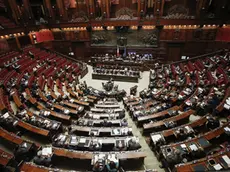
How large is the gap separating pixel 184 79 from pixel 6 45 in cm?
1516

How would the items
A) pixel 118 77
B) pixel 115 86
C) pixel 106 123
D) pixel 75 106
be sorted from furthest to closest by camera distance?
pixel 118 77
pixel 115 86
pixel 75 106
pixel 106 123

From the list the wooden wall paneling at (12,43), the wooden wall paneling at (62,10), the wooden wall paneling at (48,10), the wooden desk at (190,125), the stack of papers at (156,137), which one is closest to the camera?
the stack of papers at (156,137)

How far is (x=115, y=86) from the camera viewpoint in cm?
1141

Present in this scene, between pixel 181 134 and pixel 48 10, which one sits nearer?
pixel 181 134

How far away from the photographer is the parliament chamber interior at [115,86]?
4.72 metres

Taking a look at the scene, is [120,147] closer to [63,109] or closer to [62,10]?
[63,109]

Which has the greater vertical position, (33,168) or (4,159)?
(4,159)

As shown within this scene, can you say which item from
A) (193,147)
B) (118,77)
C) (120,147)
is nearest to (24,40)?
(118,77)

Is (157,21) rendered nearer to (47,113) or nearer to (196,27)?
(196,27)

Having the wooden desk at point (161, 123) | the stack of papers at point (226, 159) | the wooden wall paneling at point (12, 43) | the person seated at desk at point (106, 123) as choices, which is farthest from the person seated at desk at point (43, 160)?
the wooden wall paneling at point (12, 43)

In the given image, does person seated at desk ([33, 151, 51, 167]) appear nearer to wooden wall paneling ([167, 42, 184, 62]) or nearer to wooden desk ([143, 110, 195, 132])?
wooden desk ([143, 110, 195, 132])

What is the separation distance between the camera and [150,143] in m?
5.56

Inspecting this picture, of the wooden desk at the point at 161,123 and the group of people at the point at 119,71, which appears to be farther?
the group of people at the point at 119,71

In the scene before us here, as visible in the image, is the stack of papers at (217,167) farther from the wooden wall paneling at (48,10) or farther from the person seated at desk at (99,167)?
the wooden wall paneling at (48,10)
